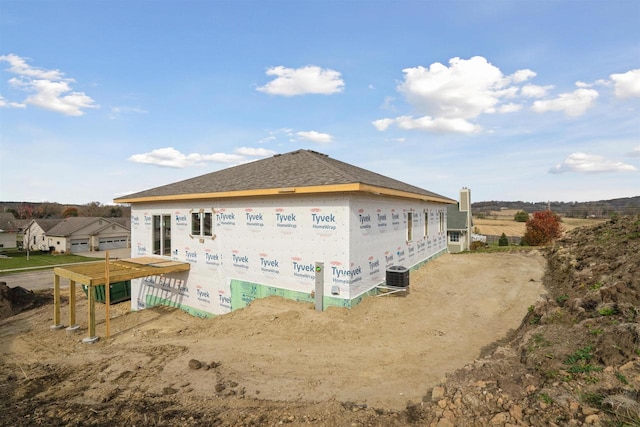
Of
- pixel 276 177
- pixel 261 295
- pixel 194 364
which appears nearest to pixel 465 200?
pixel 276 177

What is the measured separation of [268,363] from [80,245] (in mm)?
59433

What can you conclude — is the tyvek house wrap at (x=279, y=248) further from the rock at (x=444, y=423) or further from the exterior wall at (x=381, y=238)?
the rock at (x=444, y=423)

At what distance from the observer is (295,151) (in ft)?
50.6

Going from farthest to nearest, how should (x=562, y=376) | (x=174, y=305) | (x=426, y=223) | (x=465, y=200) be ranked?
(x=465, y=200)
(x=426, y=223)
(x=174, y=305)
(x=562, y=376)

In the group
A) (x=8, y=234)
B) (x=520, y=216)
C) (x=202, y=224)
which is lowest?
(x=8, y=234)

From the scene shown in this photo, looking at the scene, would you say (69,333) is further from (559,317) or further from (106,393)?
(559,317)

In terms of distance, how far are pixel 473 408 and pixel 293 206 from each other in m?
7.34

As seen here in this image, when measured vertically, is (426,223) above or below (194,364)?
above

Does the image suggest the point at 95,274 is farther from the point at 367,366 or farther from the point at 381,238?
the point at 381,238

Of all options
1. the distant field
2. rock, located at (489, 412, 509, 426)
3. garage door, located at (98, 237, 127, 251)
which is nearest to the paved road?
garage door, located at (98, 237, 127, 251)

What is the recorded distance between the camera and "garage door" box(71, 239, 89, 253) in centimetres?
5144

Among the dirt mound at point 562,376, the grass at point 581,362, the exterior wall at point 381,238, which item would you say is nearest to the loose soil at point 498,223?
the exterior wall at point 381,238

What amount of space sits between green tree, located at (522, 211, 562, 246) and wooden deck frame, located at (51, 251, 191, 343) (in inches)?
1284

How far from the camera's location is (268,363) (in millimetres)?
6473
